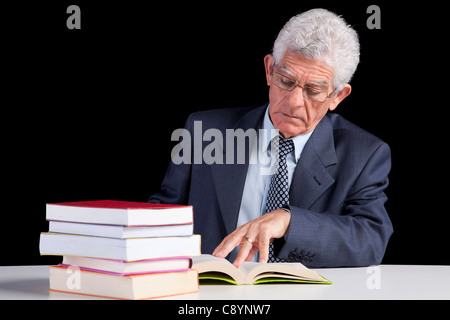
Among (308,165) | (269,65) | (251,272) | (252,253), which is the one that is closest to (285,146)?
(308,165)

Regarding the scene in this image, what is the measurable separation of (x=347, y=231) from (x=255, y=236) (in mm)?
550

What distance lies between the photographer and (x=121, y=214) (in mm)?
1668

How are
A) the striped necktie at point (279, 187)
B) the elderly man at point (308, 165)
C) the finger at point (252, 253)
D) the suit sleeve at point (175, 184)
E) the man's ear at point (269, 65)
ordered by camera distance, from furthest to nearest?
the suit sleeve at point (175, 184), the man's ear at point (269, 65), the striped necktie at point (279, 187), the elderly man at point (308, 165), the finger at point (252, 253)

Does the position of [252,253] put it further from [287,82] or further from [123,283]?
[287,82]

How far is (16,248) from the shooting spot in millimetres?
3957

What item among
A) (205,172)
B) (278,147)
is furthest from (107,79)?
(278,147)

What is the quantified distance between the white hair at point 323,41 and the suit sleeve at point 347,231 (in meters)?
0.45

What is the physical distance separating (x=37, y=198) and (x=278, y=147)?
163 centimetres

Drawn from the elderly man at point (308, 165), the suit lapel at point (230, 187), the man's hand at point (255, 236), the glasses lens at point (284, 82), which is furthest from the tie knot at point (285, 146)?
the man's hand at point (255, 236)

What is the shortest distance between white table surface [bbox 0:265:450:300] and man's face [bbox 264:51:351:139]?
0.84 m

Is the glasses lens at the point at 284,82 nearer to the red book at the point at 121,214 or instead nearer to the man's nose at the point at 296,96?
the man's nose at the point at 296,96

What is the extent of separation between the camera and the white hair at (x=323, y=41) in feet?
9.68

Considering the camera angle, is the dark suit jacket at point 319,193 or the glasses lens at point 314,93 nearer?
the dark suit jacket at point 319,193

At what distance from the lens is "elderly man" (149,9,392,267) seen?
2934 millimetres
